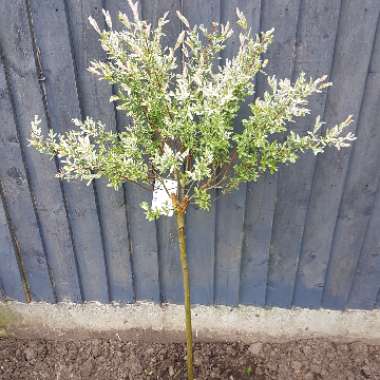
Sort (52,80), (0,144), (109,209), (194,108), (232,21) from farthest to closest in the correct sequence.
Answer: (109,209) < (0,144) < (52,80) < (232,21) < (194,108)

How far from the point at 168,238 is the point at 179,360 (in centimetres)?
89

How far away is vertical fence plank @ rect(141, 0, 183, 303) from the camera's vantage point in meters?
2.21

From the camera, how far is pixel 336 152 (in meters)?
2.53

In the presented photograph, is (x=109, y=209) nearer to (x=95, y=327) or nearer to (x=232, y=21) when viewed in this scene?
(x=95, y=327)

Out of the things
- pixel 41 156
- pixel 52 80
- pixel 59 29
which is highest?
pixel 59 29

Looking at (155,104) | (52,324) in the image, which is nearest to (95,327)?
(52,324)

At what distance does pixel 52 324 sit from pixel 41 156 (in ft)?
4.35

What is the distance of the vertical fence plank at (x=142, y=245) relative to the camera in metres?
2.70

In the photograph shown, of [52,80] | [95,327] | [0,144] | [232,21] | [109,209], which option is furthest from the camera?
[95,327]

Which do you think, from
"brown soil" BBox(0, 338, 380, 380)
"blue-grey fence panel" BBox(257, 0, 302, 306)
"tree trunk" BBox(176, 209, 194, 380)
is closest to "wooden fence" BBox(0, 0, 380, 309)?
"blue-grey fence panel" BBox(257, 0, 302, 306)

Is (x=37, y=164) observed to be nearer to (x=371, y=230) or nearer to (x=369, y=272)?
(x=371, y=230)

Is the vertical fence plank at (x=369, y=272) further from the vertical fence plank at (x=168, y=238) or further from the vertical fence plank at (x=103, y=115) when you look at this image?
the vertical fence plank at (x=103, y=115)

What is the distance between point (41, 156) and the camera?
262 centimetres

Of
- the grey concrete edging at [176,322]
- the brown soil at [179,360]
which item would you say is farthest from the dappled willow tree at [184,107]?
the brown soil at [179,360]
